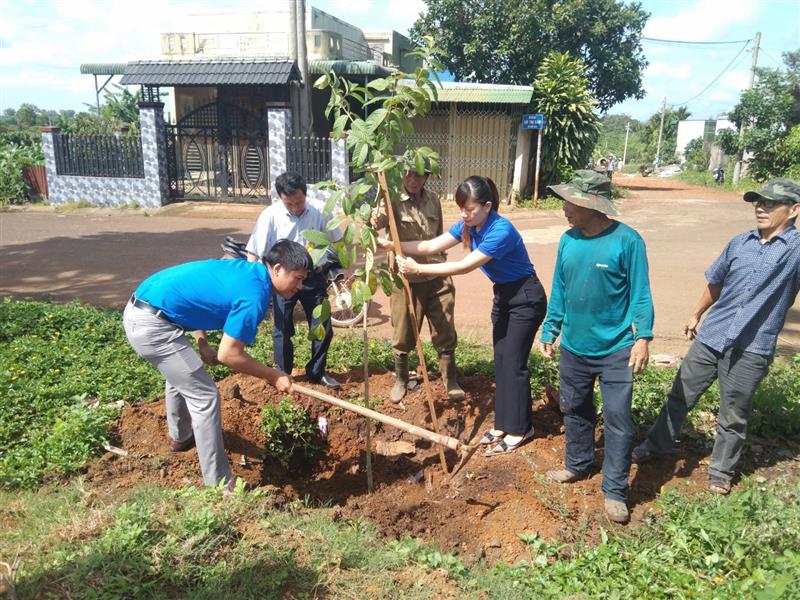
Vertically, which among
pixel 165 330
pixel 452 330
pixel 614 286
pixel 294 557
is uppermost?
pixel 614 286

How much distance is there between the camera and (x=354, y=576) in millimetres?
2645

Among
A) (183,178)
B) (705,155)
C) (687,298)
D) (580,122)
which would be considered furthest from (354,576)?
(705,155)

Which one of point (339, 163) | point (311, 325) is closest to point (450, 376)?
point (311, 325)

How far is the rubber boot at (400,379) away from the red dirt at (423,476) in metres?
0.07

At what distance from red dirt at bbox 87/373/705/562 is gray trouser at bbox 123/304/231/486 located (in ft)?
1.13

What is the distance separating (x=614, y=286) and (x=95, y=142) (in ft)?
48.9

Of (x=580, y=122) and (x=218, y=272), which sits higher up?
(x=580, y=122)

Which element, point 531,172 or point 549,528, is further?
point 531,172

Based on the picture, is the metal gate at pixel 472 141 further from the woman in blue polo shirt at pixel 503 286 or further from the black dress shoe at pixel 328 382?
the woman in blue polo shirt at pixel 503 286

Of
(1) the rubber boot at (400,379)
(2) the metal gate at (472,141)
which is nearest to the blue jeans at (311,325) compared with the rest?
(1) the rubber boot at (400,379)

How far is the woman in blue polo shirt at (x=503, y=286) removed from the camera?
362cm

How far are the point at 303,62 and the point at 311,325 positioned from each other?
1076 cm

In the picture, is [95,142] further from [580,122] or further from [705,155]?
[705,155]

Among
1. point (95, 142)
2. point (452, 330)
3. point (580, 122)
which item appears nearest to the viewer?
point (452, 330)
